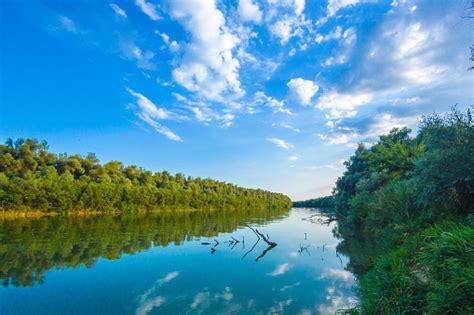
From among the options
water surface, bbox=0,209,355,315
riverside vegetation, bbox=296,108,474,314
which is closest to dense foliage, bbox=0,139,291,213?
water surface, bbox=0,209,355,315

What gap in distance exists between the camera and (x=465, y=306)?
487 centimetres

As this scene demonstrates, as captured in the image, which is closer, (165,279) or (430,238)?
(430,238)

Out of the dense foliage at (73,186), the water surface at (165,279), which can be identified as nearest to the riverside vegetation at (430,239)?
the water surface at (165,279)

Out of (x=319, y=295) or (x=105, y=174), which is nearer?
(x=319, y=295)

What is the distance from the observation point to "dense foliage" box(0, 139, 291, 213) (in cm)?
4516

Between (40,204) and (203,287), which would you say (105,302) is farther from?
(40,204)

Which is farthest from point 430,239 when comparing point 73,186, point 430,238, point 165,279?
point 73,186

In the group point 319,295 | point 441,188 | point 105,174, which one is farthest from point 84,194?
point 441,188

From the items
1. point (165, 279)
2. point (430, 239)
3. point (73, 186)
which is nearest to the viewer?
point (430, 239)

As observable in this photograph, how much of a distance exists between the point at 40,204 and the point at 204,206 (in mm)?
56947

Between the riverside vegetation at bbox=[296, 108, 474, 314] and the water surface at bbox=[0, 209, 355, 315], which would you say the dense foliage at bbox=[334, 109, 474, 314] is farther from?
the water surface at bbox=[0, 209, 355, 315]

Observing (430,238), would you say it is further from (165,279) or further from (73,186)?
(73,186)

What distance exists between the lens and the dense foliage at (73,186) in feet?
148

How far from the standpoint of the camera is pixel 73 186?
53.5 metres
